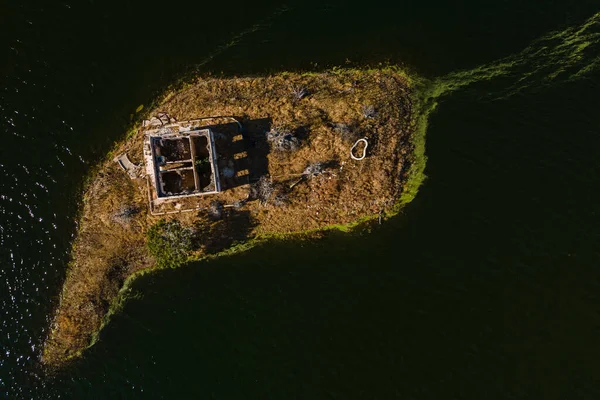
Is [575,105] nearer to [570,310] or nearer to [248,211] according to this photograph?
[570,310]

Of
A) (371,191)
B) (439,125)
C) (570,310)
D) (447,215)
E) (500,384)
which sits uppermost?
(439,125)

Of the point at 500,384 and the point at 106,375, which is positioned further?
the point at 106,375

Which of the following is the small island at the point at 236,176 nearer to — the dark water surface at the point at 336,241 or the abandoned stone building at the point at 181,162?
the abandoned stone building at the point at 181,162

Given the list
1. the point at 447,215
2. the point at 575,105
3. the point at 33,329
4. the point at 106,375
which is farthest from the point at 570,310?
the point at 33,329

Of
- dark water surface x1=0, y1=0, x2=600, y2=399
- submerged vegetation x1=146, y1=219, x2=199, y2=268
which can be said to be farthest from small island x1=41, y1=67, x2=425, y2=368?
dark water surface x1=0, y1=0, x2=600, y2=399

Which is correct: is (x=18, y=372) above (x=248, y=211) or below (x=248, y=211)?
below

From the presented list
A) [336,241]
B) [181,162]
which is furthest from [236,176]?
[336,241]

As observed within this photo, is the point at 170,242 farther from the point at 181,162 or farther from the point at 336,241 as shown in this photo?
the point at 336,241
